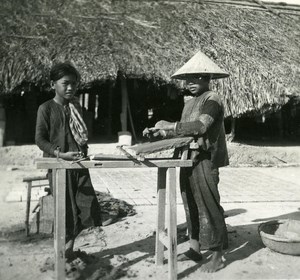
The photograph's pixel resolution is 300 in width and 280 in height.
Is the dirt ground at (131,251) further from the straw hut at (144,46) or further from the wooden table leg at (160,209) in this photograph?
the straw hut at (144,46)

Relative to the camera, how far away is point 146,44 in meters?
9.81

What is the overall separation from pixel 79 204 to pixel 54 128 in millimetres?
681

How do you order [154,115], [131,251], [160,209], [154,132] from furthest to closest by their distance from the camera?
[154,115] < [131,251] < [160,209] < [154,132]

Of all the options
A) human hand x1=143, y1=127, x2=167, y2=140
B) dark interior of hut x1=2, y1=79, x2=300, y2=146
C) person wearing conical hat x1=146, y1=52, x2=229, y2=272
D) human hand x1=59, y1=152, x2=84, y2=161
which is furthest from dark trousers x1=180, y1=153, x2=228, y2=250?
dark interior of hut x1=2, y1=79, x2=300, y2=146

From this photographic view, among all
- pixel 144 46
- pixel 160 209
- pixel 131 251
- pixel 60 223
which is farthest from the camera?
pixel 144 46

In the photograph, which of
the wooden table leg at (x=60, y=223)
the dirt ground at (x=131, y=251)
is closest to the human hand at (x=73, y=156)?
the wooden table leg at (x=60, y=223)

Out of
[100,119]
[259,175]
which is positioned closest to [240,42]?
[259,175]

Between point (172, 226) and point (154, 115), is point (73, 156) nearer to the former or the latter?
point (172, 226)

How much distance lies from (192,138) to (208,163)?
0.37 meters

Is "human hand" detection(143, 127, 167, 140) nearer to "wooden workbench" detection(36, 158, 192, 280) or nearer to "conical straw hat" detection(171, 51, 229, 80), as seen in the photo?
"wooden workbench" detection(36, 158, 192, 280)

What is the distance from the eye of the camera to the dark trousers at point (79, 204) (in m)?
3.28

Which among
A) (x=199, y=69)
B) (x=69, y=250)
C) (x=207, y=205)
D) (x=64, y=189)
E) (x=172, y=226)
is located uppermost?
(x=199, y=69)

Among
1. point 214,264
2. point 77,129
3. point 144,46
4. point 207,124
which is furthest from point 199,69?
point 144,46

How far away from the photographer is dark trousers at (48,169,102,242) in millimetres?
3283
